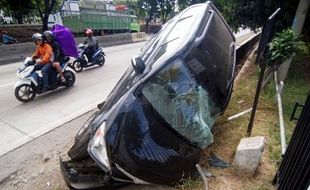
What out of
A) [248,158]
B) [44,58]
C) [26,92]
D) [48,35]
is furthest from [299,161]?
[48,35]

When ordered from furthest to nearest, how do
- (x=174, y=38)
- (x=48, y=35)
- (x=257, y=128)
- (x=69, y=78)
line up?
(x=69, y=78)
(x=48, y=35)
(x=257, y=128)
(x=174, y=38)

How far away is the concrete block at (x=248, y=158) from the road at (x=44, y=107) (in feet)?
12.2

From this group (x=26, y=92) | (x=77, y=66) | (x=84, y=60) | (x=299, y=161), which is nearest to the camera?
(x=299, y=161)

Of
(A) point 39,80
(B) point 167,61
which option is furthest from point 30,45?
(B) point 167,61

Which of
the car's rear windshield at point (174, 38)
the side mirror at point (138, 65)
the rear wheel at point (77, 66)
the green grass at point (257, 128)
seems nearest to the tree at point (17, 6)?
the rear wheel at point (77, 66)

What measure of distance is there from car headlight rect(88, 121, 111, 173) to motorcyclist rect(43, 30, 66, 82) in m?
5.53

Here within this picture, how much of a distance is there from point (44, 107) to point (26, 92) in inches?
31.5

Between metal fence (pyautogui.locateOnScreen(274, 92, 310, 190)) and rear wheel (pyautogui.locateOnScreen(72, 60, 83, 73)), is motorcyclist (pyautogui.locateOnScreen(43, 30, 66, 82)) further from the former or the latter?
metal fence (pyautogui.locateOnScreen(274, 92, 310, 190))

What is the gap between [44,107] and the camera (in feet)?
22.4

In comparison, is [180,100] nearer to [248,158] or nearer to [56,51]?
[248,158]

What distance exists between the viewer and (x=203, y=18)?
452 centimetres

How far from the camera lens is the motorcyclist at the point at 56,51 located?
7810 millimetres

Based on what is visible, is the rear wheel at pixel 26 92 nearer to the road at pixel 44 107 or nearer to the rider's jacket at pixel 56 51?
the road at pixel 44 107

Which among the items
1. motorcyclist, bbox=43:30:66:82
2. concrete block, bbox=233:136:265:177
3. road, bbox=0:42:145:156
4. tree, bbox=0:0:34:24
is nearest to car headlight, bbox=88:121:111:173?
concrete block, bbox=233:136:265:177
